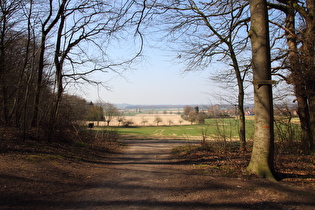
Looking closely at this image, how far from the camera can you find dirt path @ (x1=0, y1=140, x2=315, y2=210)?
4.02 m

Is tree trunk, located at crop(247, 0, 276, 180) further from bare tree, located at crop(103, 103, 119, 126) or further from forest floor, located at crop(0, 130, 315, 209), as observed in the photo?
bare tree, located at crop(103, 103, 119, 126)

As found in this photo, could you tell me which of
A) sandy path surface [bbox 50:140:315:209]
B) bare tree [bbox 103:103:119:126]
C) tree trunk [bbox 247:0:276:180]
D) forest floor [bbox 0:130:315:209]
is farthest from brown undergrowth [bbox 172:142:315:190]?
bare tree [bbox 103:103:119:126]

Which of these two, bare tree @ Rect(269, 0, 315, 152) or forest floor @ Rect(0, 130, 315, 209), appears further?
bare tree @ Rect(269, 0, 315, 152)

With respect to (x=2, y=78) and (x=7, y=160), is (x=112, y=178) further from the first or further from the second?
(x=2, y=78)

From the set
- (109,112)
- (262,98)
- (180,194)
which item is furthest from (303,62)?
(109,112)

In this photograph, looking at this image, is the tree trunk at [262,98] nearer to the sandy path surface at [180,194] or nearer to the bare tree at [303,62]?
the sandy path surface at [180,194]

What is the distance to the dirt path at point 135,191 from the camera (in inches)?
158

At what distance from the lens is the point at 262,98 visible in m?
5.67

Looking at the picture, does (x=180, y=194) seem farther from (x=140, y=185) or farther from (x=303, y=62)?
(x=303, y=62)

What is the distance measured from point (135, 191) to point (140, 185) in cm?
46

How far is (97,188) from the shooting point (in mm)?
5199

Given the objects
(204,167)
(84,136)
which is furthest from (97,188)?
(84,136)

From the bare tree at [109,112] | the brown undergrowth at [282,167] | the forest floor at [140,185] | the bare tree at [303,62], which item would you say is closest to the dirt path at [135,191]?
the forest floor at [140,185]

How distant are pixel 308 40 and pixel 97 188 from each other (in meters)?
8.01
